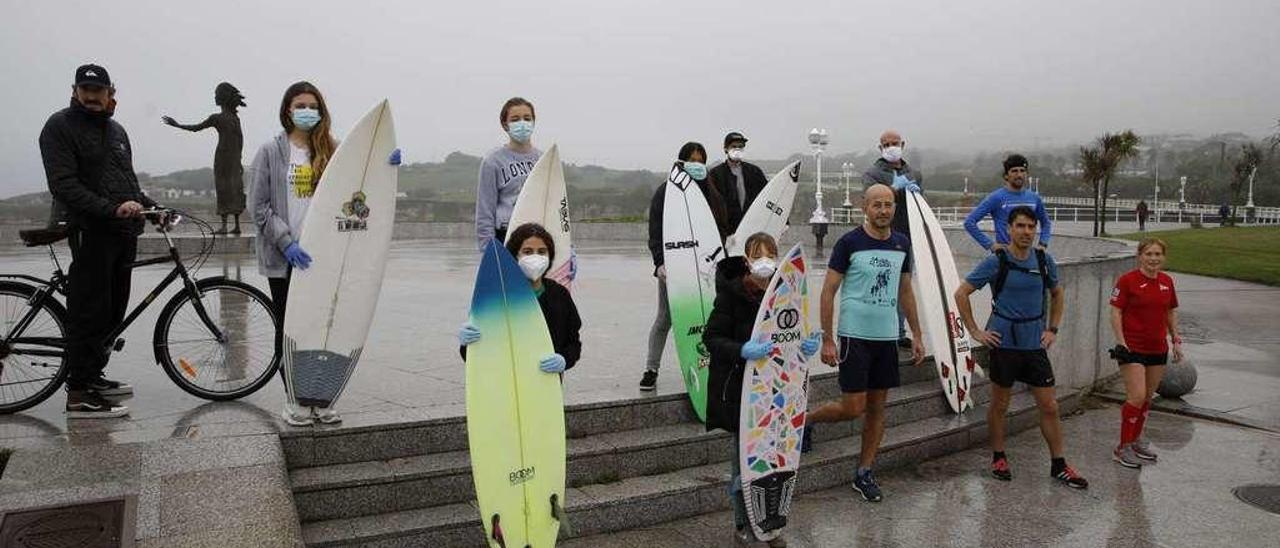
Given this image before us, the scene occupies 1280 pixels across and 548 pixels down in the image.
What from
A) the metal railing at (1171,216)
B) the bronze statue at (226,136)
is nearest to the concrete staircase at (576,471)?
the bronze statue at (226,136)

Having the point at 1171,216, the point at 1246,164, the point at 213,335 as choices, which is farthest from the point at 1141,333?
the point at 1171,216

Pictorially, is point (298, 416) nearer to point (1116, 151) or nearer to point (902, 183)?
point (902, 183)

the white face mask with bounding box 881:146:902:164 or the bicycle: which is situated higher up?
the white face mask with bounding box 881:146:902:164

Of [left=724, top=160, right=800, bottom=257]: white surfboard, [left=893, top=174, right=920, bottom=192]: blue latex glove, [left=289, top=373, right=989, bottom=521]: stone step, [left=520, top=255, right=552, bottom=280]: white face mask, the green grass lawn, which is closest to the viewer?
[left=520, top=255, right=552, bottom=280]: white face mask

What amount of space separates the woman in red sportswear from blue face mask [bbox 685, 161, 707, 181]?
3.10 m

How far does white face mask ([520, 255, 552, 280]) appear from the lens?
4.10m

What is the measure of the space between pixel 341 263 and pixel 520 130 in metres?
1.36

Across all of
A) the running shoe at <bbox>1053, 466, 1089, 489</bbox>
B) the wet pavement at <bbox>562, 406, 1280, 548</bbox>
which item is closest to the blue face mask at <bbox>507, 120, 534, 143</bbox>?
the wet pavement at <bbox>562, 406, 1280, 548</bbox>

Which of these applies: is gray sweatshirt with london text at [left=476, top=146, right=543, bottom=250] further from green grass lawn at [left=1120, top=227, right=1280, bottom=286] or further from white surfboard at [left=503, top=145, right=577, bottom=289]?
green grass lawn at [left=1120, top=227, right=1280, bottom=286]

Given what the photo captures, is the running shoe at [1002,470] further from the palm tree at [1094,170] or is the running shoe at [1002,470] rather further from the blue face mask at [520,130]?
the palm tree at [1094,170]

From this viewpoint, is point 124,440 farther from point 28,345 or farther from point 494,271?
point 494,271

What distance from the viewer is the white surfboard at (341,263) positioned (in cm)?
479

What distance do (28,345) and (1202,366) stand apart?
1079 cm

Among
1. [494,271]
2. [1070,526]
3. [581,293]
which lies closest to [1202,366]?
[1070,526]
